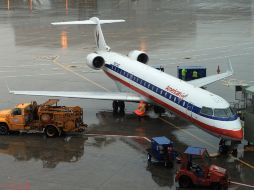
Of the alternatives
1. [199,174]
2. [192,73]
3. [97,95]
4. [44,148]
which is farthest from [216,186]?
[192,73]

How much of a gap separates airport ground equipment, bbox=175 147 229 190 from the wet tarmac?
66cm

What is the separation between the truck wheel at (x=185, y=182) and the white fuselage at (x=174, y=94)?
10.4 ft

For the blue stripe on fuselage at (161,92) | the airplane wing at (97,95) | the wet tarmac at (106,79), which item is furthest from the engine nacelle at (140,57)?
the airplane wing at (97,95)

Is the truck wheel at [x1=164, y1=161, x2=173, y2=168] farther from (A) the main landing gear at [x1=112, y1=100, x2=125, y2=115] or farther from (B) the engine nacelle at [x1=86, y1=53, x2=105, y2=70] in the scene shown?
(B) the engine nacelle at [x1=86, y1=53, x2=105, y2=70]

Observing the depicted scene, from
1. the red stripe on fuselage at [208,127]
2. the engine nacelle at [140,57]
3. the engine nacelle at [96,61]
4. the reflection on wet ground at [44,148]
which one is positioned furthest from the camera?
the engine nacelle at [140,57]

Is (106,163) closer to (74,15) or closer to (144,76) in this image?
(144,76)

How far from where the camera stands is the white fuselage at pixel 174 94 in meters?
20.1

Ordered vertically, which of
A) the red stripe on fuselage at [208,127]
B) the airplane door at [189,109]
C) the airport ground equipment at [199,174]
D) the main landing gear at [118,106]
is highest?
the airplane door at [189,109]

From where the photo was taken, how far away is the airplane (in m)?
20.3

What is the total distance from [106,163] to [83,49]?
1055 inches

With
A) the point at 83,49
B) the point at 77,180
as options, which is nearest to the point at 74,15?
the point at 83,49

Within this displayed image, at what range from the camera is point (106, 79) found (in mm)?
34844

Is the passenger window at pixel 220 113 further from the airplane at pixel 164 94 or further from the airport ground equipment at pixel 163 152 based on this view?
the airport ground equipment at pixel 163 152

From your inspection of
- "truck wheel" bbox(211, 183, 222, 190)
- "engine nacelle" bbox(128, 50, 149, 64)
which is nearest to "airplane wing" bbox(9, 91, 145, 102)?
"engine nacelle" bbox(128, 50, 149, 64)
